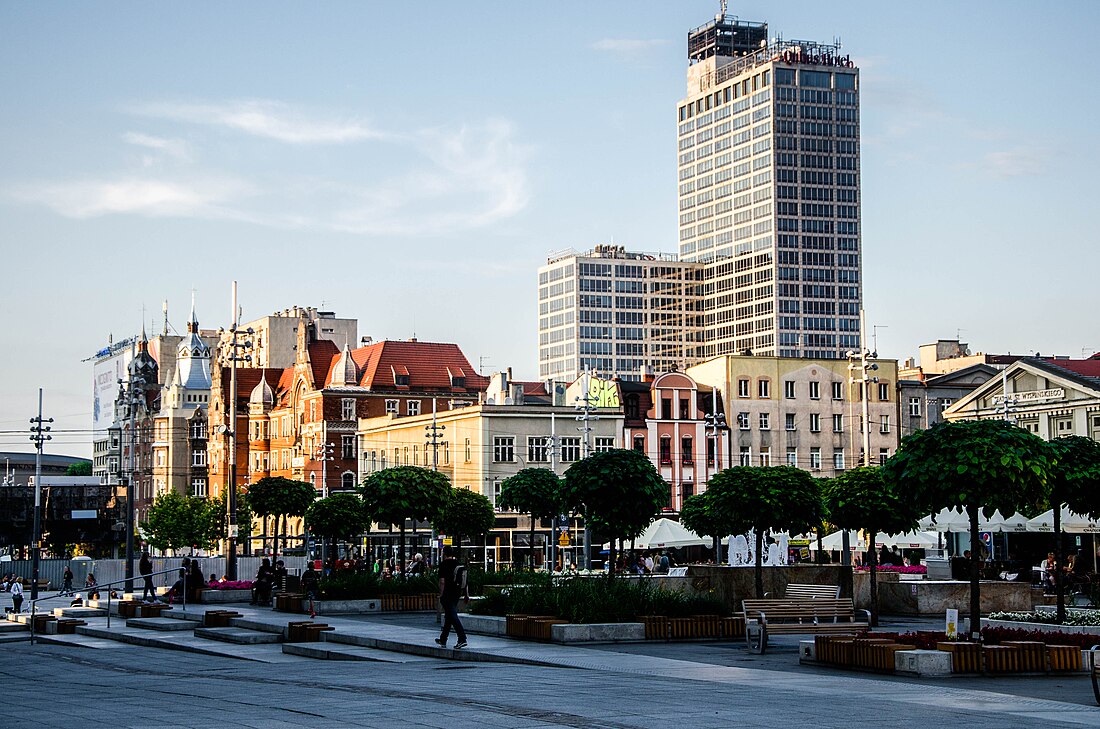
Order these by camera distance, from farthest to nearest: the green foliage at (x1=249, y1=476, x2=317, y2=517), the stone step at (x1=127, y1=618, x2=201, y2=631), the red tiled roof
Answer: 1. the red tiled roof
2. the green foliage at (x1=249, y1=476, x2=317, y2=517)
3. the stone step at (x1=127, y1=618, x2=201, y2=631)

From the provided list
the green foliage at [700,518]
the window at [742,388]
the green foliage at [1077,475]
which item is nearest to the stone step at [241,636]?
the green foliage at [700,518]

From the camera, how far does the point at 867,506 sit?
38438 millimetres

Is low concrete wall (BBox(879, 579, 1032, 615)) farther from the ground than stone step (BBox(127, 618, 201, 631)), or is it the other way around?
low concrete wall (BBox(879, 579, 1032, 615))

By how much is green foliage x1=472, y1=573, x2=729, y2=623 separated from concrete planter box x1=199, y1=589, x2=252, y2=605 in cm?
2042

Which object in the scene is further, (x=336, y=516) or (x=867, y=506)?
(x=336, y=516)

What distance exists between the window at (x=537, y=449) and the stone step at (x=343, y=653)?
62.5m

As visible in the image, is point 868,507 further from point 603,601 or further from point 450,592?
point 450,592

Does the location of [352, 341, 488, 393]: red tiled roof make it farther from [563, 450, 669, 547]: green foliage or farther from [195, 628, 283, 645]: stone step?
[195, 628, 283, 645]: stone step

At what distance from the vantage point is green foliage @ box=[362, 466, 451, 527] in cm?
4875

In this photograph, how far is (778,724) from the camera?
16453 mm

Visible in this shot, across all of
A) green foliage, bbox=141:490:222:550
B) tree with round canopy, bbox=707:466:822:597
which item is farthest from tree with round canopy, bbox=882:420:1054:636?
green foliage, bbox=141:490:222:550

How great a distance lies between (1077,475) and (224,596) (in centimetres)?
3071

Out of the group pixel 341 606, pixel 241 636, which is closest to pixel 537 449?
pixel 341 606

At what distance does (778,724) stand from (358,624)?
20.5 metres
